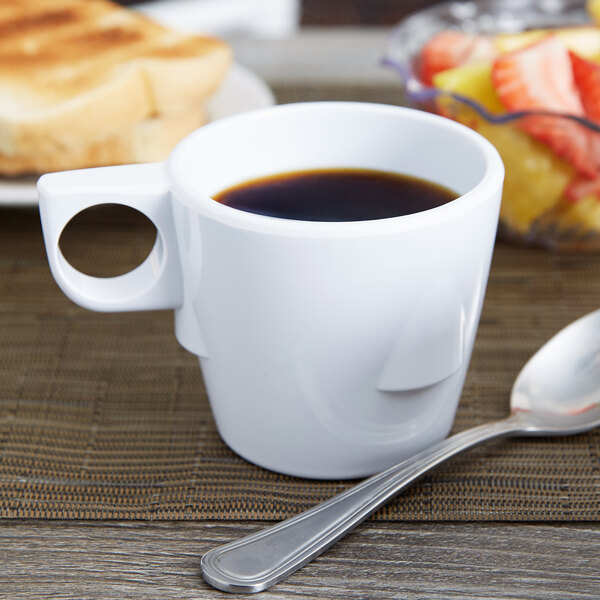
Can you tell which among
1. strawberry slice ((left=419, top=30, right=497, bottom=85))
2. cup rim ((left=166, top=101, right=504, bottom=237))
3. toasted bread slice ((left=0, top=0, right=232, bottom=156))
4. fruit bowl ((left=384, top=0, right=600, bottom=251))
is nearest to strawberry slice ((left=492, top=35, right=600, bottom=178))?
fruit bowl ((left=384, top=0, right=600, bottom=251))

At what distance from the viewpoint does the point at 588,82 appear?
0.67m

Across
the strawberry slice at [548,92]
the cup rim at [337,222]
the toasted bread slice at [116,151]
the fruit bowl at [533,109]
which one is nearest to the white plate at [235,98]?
the toasted bread slice at [116,151]

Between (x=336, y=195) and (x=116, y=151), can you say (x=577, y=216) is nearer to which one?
(x=336, y=195)

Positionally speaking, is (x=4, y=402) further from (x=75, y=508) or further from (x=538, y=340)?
(x=538, y=340)

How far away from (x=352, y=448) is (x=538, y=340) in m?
0.22

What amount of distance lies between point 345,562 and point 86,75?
588 millimetres

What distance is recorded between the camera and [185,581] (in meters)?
0.42

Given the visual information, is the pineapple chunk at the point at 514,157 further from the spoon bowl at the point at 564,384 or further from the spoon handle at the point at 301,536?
the spoon handle at the point at 301,536

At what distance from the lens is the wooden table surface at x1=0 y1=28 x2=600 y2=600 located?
1.37 ft

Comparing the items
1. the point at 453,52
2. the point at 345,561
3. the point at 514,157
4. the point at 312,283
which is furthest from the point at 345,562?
the point at 453,52

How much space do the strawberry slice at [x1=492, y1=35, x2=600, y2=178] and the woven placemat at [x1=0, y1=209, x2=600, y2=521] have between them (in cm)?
11

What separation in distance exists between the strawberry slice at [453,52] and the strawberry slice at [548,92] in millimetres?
108

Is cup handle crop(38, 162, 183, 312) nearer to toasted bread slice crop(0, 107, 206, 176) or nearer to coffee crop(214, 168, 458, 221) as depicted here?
coffee crop(214, 168, 458, 221)

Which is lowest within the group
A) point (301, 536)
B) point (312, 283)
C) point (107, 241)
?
point (107, 241)
